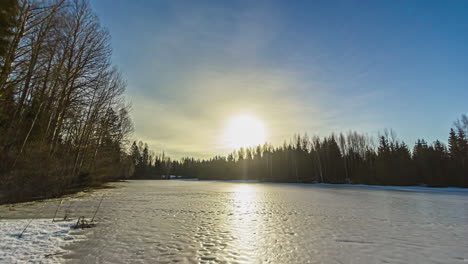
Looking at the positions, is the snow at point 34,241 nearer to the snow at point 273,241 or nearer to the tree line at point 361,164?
the snow at point 273,241

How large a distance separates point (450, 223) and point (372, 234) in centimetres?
414

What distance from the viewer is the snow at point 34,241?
400cm

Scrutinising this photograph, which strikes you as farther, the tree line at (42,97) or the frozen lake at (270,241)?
the tree line at (42,97)

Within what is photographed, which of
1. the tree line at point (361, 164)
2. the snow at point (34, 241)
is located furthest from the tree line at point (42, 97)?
the tree line at point (361, 164)

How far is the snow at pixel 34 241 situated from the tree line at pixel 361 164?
1810 inches

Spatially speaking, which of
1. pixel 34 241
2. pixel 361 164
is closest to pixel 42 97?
pixel 34 241

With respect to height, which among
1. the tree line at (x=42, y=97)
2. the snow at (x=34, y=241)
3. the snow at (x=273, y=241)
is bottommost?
the snow at (x=34, y=241)

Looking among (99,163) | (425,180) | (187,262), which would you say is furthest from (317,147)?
(187,262)

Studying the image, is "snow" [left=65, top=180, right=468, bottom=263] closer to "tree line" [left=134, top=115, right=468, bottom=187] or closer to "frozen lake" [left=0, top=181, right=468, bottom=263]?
"frozen lake" [left=0, top=181, right=468, bottom=263]

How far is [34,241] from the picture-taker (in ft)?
16.1

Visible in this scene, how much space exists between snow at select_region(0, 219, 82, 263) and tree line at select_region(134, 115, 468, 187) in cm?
4599

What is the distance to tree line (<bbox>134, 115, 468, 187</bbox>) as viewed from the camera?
34.4m

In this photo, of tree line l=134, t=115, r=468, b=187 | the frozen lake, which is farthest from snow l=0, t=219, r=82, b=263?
tree line l=134, t=115, r=468, b=187

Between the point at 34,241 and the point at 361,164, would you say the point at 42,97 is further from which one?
the point at 361,164
